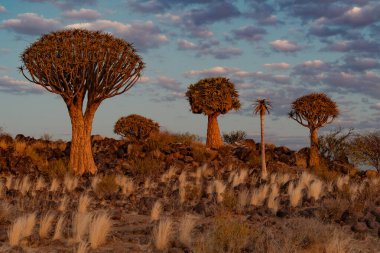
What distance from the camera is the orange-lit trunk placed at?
20219 millimetres

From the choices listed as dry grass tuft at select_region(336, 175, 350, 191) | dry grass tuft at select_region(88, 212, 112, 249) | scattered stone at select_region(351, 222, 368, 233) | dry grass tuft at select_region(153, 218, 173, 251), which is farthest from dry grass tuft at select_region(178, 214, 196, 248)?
dry grass tuft at select_region(336, 175, 350, 191)

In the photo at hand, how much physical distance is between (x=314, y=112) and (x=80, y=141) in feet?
40.1

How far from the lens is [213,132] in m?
29.0

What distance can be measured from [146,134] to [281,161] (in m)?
11.3

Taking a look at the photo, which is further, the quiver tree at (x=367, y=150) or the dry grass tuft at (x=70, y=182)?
the quiver tree at (x=367, y=150)

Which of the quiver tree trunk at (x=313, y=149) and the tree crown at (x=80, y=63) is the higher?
the tree crown at (x=80, y=63)

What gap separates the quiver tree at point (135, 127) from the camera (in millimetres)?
35000

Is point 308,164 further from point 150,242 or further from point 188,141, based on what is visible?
point 150,242

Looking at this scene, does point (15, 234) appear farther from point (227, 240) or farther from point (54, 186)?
point (54, 186)

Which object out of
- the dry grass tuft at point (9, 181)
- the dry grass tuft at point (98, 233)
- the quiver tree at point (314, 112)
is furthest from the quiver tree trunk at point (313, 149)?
the dry grass tuft at point (98, 233)

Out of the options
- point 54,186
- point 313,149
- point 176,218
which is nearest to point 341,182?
point 313,149

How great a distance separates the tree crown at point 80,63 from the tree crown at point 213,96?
887 centimetres

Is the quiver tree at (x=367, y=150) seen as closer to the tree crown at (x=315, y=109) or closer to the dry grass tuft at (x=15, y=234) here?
the tree crown at (x=315, y=109)

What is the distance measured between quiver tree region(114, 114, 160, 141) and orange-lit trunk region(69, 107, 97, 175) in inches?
563
